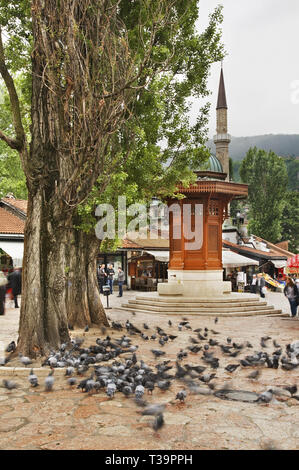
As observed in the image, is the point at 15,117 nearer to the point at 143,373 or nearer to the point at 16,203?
the point at 143,373

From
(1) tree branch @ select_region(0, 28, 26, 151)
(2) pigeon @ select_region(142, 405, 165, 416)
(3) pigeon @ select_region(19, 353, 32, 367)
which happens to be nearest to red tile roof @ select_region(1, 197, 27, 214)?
(1) tree branch @ select_region(0, 28, 26, 151)

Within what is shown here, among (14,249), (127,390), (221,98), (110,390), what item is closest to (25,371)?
(110,390)

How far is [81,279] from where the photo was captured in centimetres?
1192

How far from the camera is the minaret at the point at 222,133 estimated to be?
51644 millimetres

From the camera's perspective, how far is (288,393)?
6.48m

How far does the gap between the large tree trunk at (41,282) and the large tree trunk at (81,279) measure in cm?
315

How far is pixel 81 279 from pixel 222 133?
4399 centimetres

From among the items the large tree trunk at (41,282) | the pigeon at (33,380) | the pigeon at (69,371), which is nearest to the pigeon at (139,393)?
the pigeon at (69,371)

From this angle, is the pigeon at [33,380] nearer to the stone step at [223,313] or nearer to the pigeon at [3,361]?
the pigeon at [3,361]

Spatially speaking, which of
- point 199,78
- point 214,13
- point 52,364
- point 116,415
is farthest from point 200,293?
point 116,415

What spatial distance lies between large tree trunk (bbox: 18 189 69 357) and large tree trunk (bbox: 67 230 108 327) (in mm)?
3151

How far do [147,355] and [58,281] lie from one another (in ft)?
7.91

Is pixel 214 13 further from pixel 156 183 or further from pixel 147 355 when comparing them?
pixel 147 355
